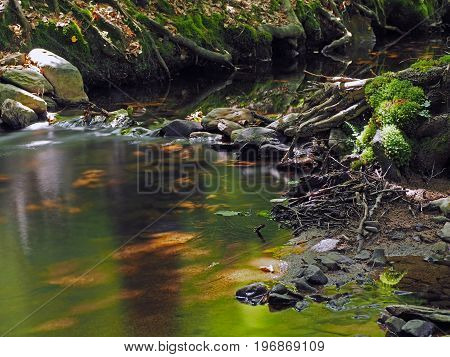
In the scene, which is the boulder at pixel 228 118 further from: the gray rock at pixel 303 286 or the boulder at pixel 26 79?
the gray rock at pixel 303 286

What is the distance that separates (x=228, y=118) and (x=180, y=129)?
967mm

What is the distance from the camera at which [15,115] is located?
12734 mm

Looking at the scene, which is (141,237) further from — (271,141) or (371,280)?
(271,141)

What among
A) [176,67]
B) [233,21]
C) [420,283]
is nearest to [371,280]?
[420,283]

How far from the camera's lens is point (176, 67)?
1861 cm

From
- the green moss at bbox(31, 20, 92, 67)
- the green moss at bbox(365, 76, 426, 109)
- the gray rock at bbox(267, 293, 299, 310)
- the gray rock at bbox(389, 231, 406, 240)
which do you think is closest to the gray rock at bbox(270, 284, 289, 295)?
the gray rock at bbox(267, 293, 299, 310)

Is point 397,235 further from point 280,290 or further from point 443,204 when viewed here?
point 280,290

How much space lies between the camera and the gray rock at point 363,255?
585 centimetres

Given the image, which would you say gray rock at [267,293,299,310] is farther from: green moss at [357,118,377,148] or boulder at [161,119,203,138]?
boulder at [161,119,203,138]

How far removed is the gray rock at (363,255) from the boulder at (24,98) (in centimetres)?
945

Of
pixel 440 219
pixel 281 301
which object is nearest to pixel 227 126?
pixel 440 219

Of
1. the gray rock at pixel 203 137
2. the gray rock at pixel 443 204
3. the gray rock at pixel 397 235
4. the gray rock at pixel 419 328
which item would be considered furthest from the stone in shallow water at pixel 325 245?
the gray rock at pixel 203 137

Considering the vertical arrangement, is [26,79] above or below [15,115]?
above

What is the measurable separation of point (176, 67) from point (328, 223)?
12.9m
